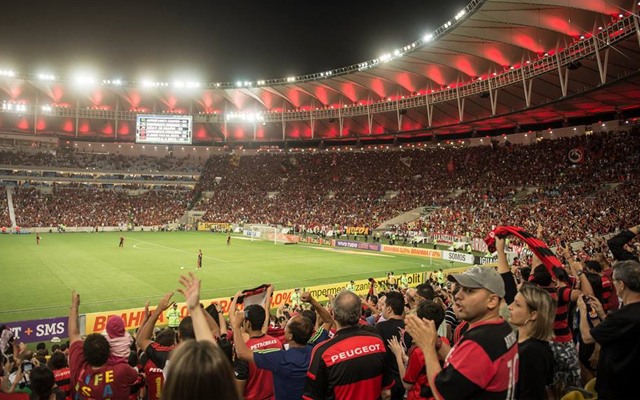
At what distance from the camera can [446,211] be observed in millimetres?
47562

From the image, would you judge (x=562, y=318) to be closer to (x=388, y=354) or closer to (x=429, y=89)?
(x=388, y=354)

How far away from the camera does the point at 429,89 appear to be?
5300 centimetres

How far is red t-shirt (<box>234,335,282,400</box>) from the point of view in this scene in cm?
424

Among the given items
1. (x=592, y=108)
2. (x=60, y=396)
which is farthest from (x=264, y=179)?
(x=60, y=396)

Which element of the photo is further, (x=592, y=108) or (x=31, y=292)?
(x=592, y=108)

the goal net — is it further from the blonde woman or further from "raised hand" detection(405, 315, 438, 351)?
"raised hand" detection(405, 315, 438, 351)

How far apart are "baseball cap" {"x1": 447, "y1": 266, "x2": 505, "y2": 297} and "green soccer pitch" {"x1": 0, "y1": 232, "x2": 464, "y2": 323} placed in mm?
16359

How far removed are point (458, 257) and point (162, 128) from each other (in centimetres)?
4222

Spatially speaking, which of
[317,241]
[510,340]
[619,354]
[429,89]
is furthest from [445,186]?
[510,340]

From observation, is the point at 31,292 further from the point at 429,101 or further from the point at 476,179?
the point at 476,179

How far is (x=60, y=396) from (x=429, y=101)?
2045 inches

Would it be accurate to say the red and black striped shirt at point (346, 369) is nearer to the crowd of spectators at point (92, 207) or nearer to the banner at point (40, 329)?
the banner at point (40, 329)

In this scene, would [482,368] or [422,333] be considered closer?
[482,368]

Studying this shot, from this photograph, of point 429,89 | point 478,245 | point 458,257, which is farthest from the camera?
point 429,89
